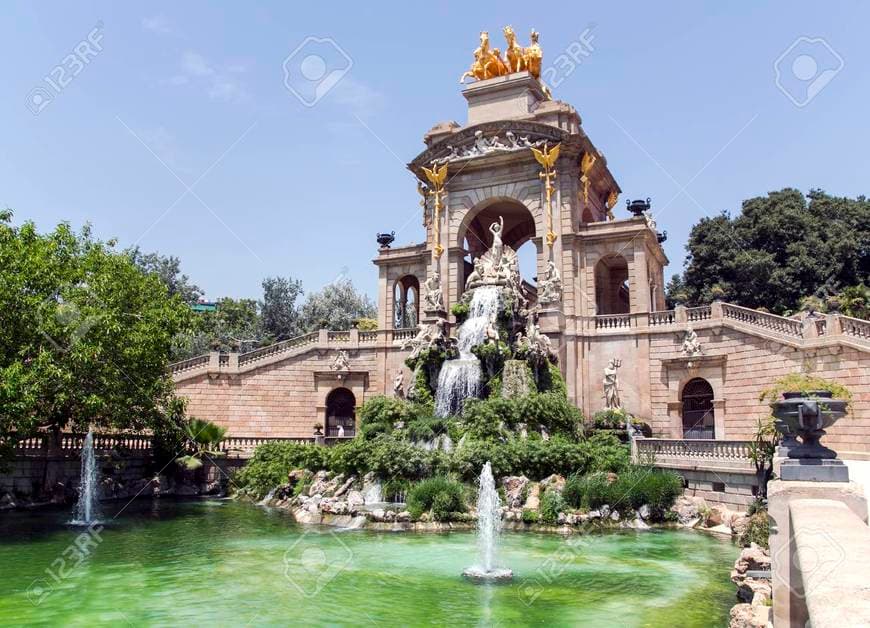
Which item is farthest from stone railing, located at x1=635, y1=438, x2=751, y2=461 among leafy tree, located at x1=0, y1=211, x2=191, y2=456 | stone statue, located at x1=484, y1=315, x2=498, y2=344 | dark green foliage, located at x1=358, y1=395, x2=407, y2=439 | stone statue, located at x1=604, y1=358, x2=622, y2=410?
leafy tree, located at x1=0, y1=211, x2=191, y2=456

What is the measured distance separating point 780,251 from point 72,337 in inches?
1454

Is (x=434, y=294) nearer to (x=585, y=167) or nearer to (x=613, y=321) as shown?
(x=613, y=321)

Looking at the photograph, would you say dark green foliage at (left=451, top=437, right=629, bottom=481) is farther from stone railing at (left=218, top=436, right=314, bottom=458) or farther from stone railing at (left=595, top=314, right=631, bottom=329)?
stone railing at (left=218, top=436, right=314, bottom=458)

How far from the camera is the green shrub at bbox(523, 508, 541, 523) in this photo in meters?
17.7

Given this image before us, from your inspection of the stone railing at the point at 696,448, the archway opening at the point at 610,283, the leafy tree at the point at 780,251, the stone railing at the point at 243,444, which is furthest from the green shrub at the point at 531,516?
the leafy tree at the point at 780,251

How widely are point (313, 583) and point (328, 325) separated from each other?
124 ft

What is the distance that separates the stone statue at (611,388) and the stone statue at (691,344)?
2.63 meters

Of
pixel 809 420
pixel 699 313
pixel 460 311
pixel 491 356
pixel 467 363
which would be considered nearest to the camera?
pixel 809 420

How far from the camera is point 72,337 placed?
18.2 meters

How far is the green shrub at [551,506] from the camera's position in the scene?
57.9 feet

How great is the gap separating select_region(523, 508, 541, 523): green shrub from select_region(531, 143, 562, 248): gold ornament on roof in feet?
45.0

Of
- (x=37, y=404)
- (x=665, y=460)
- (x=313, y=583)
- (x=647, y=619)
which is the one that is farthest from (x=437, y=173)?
(x=647, y=619)

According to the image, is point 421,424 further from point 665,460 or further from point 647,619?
point 647,619

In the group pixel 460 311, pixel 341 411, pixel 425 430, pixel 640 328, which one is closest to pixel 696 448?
pixel 425 430
